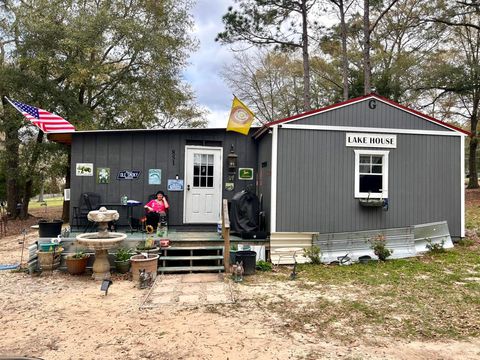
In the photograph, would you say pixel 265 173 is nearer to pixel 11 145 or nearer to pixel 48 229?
pixel 48 229

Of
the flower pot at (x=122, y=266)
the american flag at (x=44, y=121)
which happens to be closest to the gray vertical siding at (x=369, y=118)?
the flower pot at (x=122, y=266)

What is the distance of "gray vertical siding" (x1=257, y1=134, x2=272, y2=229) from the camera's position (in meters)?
7.35

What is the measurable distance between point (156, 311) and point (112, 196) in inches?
164

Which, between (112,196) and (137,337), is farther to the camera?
(112,196)

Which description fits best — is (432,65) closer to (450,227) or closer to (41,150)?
(450,227)

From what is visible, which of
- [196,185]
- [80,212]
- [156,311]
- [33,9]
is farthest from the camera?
[33,9]

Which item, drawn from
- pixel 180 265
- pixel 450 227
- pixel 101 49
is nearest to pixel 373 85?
pixel 450 227

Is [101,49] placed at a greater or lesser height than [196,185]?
greater

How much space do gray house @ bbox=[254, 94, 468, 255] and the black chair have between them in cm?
365

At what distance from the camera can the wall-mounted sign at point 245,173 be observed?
851 centimetres

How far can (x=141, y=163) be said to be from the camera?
806 centimetres

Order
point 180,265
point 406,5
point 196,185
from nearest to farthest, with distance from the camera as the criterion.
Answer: point 180,265
point 196,185
point 406,5

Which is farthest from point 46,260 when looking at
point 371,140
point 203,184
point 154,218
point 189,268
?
point 371,140

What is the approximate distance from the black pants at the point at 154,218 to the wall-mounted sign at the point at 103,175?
127 centimetres
